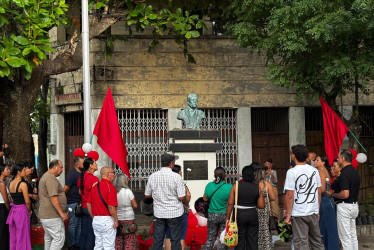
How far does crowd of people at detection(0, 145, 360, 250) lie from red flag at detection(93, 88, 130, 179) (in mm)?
1287

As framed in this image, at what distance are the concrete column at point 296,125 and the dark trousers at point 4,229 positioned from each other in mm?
10052

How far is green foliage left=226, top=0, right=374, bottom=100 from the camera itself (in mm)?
12906

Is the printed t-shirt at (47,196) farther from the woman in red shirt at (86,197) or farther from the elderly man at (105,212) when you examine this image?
the elderly man at (105,212)

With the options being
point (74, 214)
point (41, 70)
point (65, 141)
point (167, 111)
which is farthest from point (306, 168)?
point (65, 141)

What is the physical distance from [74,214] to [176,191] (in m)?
2.54

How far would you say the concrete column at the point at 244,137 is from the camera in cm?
1845

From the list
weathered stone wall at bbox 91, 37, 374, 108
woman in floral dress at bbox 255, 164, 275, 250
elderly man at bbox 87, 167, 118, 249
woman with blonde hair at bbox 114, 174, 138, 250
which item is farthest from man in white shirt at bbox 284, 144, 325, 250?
weathered stone wall at bbox 91, 37, 374, 108

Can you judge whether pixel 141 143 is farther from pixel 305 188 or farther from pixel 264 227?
pixel 305 188

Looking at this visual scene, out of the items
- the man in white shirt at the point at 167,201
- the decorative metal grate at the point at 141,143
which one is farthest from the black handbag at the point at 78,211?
the decorative metal grate at the point at 141,143

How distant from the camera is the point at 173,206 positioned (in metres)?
9.72

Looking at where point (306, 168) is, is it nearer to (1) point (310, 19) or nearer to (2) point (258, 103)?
(1) point (310, 19)

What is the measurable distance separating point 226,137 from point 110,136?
6424mm

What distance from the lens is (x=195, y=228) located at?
1205 cm

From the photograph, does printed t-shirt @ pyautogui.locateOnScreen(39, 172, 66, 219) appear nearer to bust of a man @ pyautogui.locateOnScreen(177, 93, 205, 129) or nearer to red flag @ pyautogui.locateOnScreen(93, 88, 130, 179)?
red flag @ pyautogui.locateOnScreen(93, 88, 130, 179)
